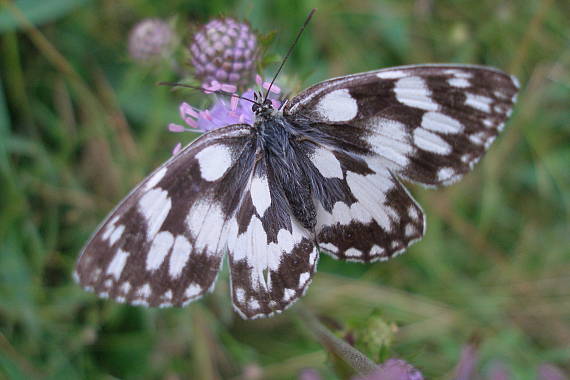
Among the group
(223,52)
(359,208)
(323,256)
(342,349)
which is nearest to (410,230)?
(359,208)

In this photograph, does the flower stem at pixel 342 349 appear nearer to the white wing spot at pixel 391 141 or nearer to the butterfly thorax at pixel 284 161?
the butterfly thorax at pixel 284 161

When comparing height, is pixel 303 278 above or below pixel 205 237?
below

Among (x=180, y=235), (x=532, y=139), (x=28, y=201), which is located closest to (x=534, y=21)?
(x=532, y=139)

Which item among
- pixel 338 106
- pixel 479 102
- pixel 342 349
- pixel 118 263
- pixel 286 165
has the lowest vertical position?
pixel 342 349

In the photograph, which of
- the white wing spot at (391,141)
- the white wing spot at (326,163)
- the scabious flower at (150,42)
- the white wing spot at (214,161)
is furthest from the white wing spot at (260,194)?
the scabious flower at (150,42)

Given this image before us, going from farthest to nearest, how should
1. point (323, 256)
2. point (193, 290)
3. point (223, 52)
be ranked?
point (323, 256) < point (223, 52) < point (193, 290)

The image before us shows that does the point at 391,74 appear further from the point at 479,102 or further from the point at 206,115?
the point at 206,115

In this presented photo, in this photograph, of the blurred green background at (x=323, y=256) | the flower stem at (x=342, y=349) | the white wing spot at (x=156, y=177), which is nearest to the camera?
the flower stem at (x=342, y=349)

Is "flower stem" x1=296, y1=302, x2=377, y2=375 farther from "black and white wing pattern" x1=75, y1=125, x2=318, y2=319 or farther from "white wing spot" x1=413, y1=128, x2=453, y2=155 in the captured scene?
"white wing spot" x1=413, y1=128, x2=453, y2=155

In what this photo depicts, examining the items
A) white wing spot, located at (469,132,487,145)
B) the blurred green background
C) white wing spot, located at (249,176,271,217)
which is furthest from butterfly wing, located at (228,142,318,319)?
the blurred green background
